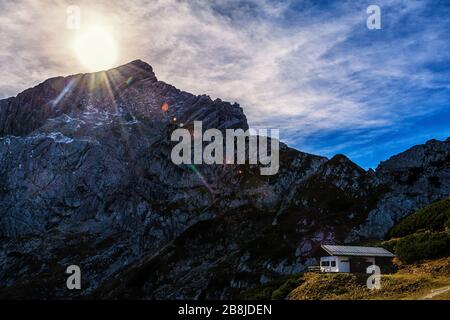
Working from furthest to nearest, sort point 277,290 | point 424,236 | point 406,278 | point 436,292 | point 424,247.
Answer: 1. point 424,236
2. point 277,290
3. point 424,247
4. point 406,278
5. point 436,292

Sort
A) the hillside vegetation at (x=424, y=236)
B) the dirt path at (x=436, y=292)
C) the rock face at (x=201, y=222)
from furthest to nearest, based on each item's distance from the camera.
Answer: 1. the rock face at (x=201, y=222)
2. the hillside vegetation at (x=424, y=236)
3. the dirt path at (x=436, y=292)

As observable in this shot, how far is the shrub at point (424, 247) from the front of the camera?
6141cm

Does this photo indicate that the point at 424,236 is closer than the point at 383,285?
No

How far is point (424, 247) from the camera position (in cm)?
6284

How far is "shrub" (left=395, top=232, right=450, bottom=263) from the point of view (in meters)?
61.4

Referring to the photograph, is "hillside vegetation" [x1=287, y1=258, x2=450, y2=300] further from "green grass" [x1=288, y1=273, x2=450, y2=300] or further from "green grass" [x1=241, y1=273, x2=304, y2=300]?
"green grass" [x1=241, y1=273, x2=304, y2=300]

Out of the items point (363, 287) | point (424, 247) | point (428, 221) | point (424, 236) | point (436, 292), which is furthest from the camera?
point (428, 221)

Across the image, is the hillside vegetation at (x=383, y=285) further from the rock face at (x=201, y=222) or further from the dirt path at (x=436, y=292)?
the rock face at (x=201, y=222)

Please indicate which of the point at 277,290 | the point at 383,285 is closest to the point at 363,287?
the point at 383,285

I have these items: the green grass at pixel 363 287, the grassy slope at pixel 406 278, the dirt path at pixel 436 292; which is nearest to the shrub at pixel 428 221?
the grassy slope at pixel 406 278

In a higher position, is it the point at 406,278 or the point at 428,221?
the point at 428,221

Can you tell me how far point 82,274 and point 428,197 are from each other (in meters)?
108

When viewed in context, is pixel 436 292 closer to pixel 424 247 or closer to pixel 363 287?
pixel 363 287
